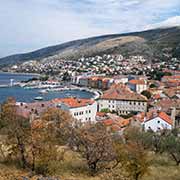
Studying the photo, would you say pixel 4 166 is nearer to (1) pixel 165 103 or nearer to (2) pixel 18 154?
(2) pixel 18 154

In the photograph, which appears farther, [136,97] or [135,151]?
[136,97]

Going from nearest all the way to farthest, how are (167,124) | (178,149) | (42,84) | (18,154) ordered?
(18,154) < (178,149) < (167,124) < (42,84)

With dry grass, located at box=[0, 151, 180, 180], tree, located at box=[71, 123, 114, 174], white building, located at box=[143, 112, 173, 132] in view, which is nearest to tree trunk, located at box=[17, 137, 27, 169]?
dry grass, located at box=[0, 151, 180, 180]

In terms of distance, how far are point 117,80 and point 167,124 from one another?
67.5m

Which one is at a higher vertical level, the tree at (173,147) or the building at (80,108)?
the tree at (173,147)

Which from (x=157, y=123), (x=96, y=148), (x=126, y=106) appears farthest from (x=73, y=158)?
(x=126, y=106)

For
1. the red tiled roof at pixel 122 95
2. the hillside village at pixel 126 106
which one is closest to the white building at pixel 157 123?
the hillside village at pixel 126 106

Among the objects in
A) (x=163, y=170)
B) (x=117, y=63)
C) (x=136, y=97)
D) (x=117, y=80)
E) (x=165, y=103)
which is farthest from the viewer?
(x=117, y=63)

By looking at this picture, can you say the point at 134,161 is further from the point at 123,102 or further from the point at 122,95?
the point at 122,95

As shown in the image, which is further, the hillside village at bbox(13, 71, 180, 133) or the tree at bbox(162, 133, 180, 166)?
the hillside village at bbox(13, 71, 180, 133)

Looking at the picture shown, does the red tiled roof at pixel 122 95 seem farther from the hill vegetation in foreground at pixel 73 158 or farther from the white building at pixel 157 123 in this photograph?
the hill vegetation in foreground at pixel 73 158

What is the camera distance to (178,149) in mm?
20875

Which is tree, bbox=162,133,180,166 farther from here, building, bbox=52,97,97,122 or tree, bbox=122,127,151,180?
building, bbox=52,97,97,122

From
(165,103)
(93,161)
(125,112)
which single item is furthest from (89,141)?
(125,112)
